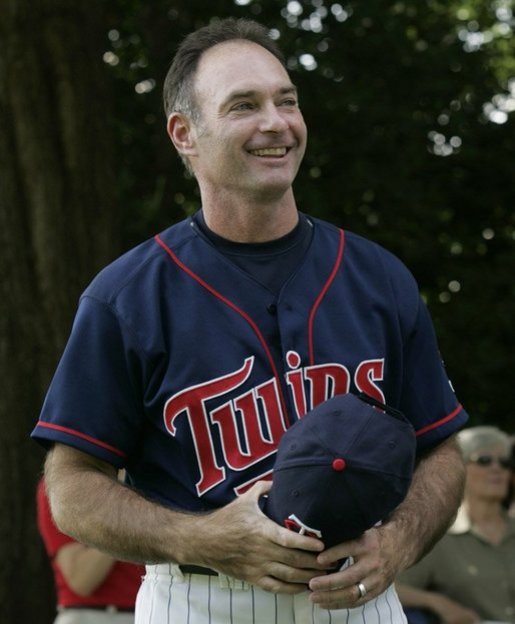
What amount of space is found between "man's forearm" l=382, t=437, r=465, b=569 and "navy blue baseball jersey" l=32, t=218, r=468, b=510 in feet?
0.72

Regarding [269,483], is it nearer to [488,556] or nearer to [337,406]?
[337,406]

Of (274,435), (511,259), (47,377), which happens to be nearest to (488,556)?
(47,377)

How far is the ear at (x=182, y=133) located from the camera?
11.7 ft

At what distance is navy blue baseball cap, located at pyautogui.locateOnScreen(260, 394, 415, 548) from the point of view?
2904mm

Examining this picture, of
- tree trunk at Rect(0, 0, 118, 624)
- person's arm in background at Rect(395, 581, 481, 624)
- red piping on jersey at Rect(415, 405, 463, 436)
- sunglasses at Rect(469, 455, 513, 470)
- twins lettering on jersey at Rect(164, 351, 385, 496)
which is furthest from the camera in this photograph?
tree trunk at Rect(0, 0, 118, 624)

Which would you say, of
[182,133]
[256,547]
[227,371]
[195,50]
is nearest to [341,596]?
[256,547]

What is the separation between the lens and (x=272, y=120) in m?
3.34

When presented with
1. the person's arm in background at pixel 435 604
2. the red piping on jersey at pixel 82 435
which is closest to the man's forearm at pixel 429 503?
the red piping on jersey at pixel 82 435

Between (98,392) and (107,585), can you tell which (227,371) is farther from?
(107,585)

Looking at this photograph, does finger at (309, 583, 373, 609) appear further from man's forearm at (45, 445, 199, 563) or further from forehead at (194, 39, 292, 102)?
forehead at (194, 39, 292, 102)

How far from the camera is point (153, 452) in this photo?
132 inches

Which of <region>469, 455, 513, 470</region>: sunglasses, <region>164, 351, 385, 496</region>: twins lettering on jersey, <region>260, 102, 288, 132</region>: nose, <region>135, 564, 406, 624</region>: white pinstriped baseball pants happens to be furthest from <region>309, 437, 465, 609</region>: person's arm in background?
<region>469, 455, 513, 470</region>: sunglasses

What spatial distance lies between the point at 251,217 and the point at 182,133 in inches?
13.4

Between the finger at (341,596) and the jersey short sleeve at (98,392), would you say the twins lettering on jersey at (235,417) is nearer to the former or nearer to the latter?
the jersey short sleeve at (98,392)
